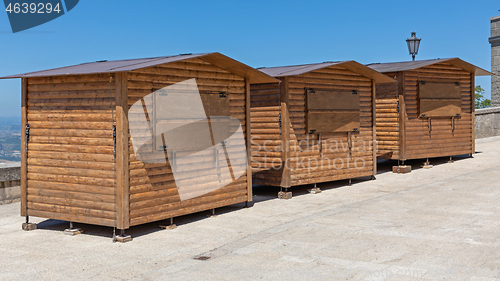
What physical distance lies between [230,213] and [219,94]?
85.8 inches

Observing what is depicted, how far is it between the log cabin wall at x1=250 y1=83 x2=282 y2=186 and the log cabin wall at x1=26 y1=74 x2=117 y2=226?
178 inches

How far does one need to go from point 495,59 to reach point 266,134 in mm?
20425

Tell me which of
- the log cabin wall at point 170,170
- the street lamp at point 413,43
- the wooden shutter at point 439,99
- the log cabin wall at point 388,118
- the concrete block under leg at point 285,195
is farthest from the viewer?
the street lamp at point 413,43

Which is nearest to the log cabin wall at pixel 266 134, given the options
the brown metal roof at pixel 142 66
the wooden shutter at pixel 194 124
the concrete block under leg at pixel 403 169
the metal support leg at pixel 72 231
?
the brown metal roof at pixel 142 66

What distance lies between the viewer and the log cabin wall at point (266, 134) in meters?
11.3

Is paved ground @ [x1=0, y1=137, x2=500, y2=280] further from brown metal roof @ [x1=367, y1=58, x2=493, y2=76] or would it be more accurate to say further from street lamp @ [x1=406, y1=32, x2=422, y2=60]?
street lamp @ [x1=406, y1=32, x2=422, y2=60]

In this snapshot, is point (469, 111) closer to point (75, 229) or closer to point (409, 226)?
point (409, 226)

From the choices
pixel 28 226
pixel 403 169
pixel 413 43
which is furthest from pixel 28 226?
pixel 413 43

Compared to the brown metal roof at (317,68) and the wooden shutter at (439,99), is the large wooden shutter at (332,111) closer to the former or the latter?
the brown metal roof at (317,68)

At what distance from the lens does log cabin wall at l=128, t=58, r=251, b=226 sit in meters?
7.74

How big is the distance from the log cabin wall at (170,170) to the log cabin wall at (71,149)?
35 centimetres

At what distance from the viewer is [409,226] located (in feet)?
26.3
